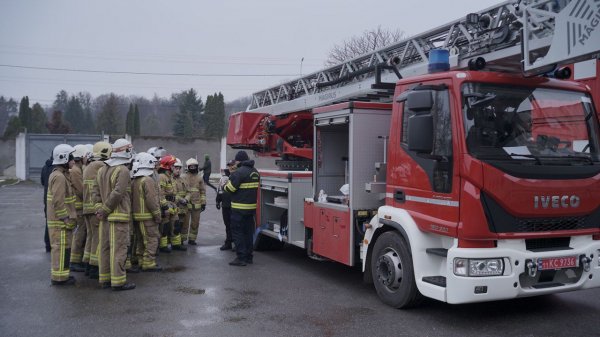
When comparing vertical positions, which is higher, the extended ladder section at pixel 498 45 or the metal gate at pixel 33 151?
the extended ladder section at pixel 498 45

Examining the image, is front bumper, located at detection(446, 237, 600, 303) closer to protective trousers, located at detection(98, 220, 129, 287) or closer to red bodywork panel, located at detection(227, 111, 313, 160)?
protective trousers, located at detection(98, 220, 129, 287)

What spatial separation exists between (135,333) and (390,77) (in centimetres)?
450

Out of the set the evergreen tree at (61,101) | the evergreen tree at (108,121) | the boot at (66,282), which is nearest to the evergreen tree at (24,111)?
the evergreen tree at (108,121)

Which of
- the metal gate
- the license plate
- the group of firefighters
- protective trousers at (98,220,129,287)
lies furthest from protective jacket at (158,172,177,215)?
the metal gate

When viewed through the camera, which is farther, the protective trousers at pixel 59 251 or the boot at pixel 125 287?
the protective trousers at pixel 59 251

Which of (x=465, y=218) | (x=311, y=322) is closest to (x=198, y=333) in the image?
(x=311, y=322)

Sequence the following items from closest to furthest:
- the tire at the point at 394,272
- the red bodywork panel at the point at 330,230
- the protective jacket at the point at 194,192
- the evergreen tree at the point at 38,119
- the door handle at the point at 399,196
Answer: the tire at the point at 394,272, the door handle at the point at 399,196, the red bodywork panel at the point at 330,230, the protective jacket at the point at 194,192, the evergreen tree at the point at 38,119

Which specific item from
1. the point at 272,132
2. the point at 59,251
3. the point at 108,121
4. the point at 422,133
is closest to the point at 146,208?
the point at 59,251

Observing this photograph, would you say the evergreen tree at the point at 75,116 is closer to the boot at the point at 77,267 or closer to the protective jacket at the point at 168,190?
the protective jacket at the point at 168,190

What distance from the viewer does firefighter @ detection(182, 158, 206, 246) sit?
10156 millimetres

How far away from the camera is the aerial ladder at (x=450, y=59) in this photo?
15.5ft

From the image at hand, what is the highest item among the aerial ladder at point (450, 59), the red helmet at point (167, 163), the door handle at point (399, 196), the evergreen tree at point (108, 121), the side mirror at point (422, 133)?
the evergreen tree at point (108, 121)

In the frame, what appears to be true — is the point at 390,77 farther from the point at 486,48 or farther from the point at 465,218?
the point at 465,218

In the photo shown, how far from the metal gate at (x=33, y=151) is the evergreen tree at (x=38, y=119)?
2957cm
